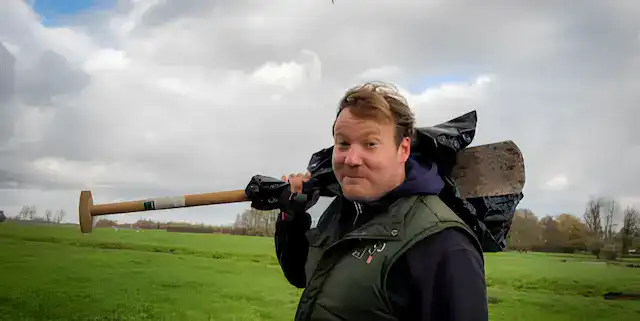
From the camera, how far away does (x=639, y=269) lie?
5.09 m

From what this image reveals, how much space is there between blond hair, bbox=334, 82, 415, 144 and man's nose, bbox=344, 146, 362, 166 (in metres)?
0.08

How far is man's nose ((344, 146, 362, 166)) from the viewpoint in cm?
125

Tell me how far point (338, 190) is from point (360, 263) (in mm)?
299

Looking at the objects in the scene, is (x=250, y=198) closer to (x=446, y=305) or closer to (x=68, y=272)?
(x=446, y=305)

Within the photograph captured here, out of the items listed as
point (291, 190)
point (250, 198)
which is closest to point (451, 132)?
point (291, 190)

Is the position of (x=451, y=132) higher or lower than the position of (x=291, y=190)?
higher

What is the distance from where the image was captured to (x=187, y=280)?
4.67 meters

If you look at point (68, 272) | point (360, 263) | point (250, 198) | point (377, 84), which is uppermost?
point (377, 84)

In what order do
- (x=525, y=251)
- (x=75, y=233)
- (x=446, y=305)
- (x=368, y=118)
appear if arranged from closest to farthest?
(x=446, y=305)
(x=368, y=118)
(x=525, y=251)
(x=75, y=233)

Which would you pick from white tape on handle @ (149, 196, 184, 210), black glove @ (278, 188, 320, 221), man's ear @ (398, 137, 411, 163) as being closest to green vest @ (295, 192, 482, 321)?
man's ear @ (398, 137, 411, 163)

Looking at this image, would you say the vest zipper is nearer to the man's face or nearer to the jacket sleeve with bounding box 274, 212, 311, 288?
the man's face

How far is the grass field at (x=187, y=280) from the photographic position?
418 cm

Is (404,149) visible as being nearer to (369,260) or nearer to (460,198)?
(460,198)

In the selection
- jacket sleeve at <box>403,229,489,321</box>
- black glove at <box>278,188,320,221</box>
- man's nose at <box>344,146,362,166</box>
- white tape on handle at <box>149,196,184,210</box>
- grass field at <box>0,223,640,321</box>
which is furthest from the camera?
grass field at <box>0,223,640,321</box>
